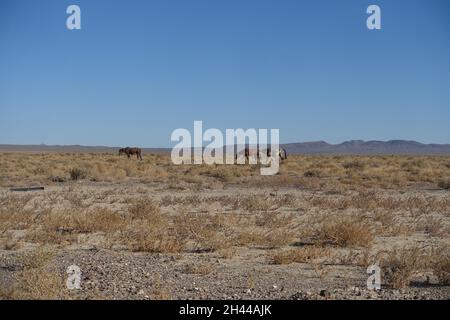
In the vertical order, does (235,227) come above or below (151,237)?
below

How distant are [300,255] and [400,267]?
157cm

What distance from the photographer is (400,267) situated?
26.3 ft

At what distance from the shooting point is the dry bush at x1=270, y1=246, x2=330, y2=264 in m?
8.74

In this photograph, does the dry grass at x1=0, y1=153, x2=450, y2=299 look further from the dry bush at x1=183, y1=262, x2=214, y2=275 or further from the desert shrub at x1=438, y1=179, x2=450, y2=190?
the desert shrub at x1=438, y1=179, x2=450, y2=190

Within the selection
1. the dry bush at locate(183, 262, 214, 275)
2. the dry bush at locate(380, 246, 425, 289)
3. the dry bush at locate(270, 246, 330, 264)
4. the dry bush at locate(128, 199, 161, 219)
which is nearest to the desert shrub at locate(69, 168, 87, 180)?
the dry bush at locate(128, 199, 161, 219)

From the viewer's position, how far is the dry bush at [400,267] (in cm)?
726

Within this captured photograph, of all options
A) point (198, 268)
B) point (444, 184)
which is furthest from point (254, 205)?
point (444, 184)

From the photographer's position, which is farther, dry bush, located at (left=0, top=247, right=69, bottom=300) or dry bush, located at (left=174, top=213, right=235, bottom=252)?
dry bush, located at (left=174, top=213, right=235, bottom=252)

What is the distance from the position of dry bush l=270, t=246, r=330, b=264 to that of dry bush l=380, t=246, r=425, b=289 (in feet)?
3.22

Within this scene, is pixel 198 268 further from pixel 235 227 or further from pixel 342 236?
pixel 235 227

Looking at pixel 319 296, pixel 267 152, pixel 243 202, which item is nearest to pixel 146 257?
pixel 319 296

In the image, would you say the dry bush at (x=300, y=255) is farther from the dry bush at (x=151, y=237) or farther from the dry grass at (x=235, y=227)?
the dry bush at (x=151, y=237)

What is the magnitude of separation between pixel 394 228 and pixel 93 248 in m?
6.18
